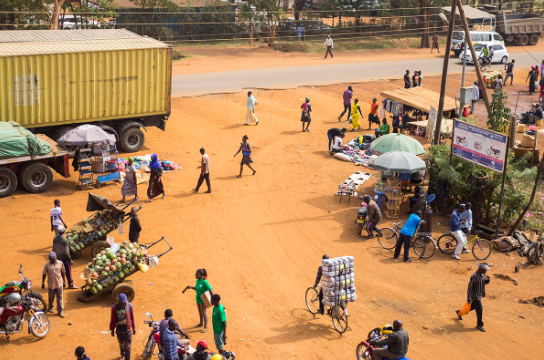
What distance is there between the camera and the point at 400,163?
17.2 meters

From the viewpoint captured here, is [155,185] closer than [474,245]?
No

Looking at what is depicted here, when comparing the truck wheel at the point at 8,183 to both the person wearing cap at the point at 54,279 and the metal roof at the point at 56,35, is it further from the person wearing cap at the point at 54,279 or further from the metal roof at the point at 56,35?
the person wearing cap at the point at 54,279

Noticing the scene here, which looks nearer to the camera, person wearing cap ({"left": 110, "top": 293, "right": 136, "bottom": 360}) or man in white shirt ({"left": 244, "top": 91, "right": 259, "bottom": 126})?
person wearing cap ({"left": 110, "top": 293, "right": 136, "bottom": 360})

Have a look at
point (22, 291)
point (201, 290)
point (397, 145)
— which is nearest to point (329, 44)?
point (397, 145)

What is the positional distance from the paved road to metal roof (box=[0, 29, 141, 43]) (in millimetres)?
6042

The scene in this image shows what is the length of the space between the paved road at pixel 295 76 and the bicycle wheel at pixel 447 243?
16.7 m

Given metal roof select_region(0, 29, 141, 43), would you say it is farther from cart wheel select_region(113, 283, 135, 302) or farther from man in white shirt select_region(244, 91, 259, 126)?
cart wheel select_region(113, 283, 135, 302)

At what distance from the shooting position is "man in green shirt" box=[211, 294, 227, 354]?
1038 centimetres

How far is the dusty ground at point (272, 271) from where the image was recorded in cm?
1160

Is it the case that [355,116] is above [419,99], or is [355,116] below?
below

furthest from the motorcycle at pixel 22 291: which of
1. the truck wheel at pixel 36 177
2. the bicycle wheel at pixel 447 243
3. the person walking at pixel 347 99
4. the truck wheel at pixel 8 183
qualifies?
the person walking at pixel 347 99

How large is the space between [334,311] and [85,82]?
42.9 feet

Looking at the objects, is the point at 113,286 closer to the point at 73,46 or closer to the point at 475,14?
the point at 73,46

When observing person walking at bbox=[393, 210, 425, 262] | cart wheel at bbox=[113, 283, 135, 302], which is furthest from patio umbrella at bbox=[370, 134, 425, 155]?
cart wheel at bbox=[113, 283, 135, 302]
